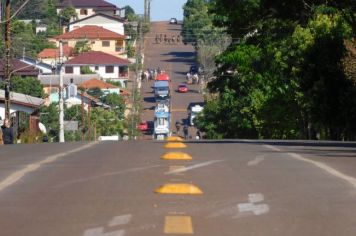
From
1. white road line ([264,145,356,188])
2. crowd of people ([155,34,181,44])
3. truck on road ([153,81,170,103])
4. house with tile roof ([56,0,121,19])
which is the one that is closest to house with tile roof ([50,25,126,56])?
crowd of people ([155,34,181,44])

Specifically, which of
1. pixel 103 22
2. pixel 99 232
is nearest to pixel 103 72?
pixel 103 22

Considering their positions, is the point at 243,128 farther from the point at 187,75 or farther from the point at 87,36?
the point at 87,36

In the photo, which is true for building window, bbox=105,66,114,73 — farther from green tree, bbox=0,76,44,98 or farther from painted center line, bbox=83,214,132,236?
painted center line, bbox=83,214,132,236

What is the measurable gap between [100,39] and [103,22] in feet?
38.0

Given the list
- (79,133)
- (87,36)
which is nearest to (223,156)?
(79,133)

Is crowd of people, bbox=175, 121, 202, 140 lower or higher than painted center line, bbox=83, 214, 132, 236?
higher

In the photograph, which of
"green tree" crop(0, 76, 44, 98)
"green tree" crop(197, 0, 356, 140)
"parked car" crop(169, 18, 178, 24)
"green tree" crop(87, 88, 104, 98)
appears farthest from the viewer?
"parked car" crop(169, 18, 178, 24)

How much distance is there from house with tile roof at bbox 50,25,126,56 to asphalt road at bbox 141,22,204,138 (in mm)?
4823

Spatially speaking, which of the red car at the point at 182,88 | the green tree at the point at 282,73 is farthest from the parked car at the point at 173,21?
the green tree at the point at 282,73

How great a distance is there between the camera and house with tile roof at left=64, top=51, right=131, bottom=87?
5108 inches

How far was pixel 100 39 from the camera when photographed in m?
149

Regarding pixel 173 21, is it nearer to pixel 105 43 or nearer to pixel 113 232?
pixel 105 43

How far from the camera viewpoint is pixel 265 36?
55.9 metres

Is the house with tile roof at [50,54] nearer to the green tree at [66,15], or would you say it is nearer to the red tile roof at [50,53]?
the red tile roof at [50,53]
